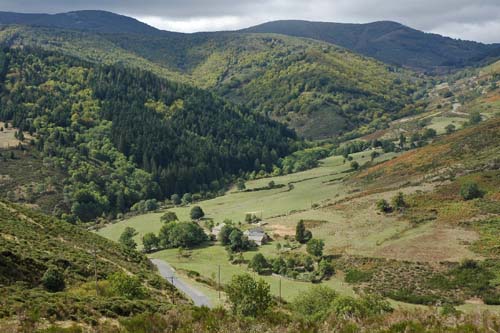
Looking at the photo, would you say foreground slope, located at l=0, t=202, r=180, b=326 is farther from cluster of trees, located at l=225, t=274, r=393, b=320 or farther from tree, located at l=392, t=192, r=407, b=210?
tree, located at l=392, t=192, r=407, b=210

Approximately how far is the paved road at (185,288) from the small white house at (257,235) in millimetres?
16668

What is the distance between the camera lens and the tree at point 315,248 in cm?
7447

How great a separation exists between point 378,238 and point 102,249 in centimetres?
4190

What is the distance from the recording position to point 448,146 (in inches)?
4656

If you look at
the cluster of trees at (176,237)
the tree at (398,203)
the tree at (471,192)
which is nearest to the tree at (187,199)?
the cluster of trees at (176,237)

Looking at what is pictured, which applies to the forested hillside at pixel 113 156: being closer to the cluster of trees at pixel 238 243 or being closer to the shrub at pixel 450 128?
the cluster of trees at pixel 238 243

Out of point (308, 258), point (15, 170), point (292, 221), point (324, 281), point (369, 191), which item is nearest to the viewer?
point (324, 281)

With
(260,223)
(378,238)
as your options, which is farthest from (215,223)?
(378,238)

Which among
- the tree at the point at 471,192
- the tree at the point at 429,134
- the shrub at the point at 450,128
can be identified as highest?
the shrub at the point at 450,128

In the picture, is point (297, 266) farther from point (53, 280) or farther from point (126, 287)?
point (53, 280)

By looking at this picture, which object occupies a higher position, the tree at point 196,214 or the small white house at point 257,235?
the small white house at point 257,235

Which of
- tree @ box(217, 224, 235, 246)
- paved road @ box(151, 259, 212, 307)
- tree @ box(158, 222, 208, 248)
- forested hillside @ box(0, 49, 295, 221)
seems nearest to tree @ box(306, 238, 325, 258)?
tree @ box(217, 224, 235, 246)

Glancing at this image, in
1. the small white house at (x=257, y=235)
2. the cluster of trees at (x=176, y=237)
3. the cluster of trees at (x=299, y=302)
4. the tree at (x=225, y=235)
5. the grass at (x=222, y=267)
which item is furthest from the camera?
the cluster of trees at (x=176, y=237)

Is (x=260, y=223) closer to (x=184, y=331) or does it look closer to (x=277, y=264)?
(x=277, y=264)
